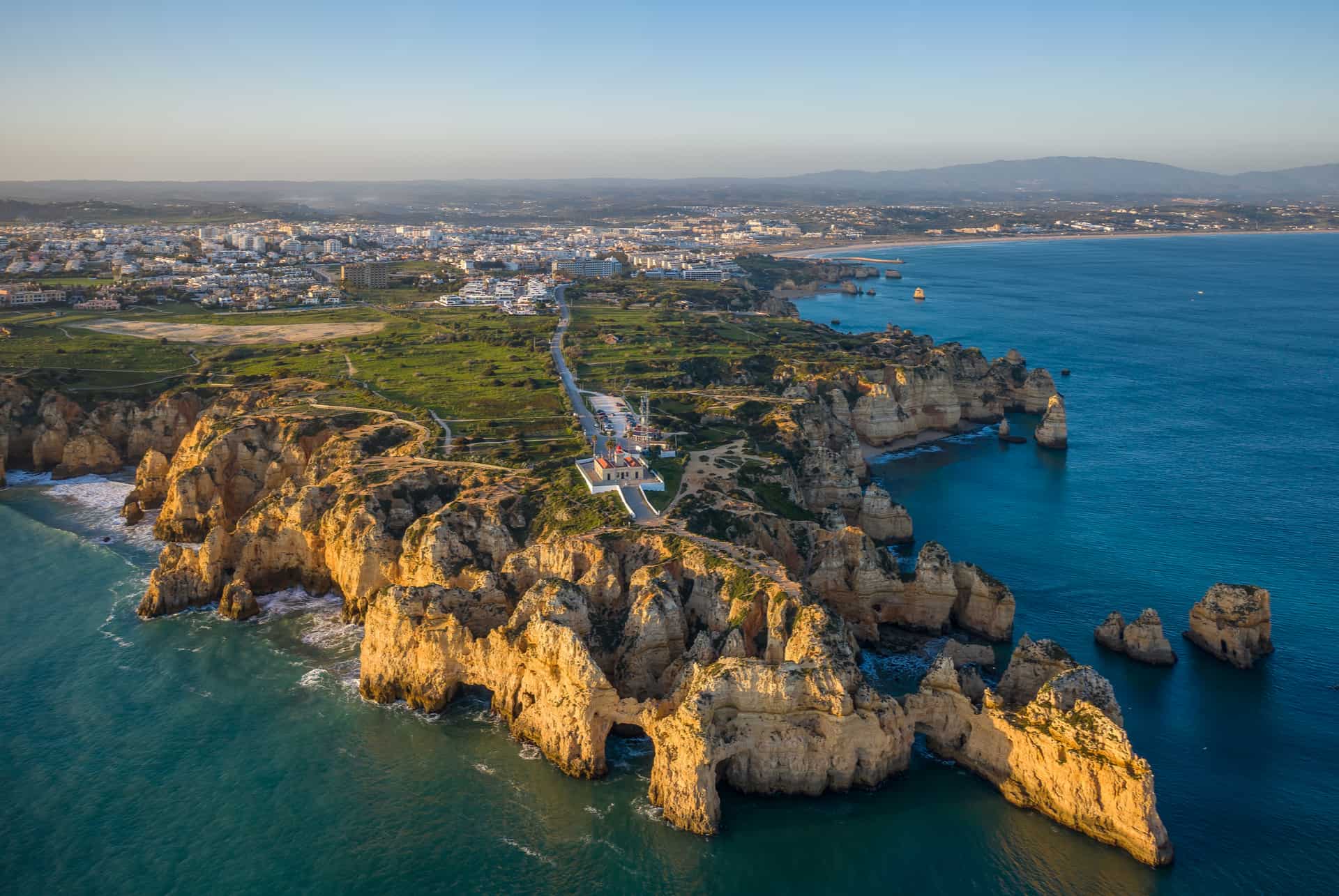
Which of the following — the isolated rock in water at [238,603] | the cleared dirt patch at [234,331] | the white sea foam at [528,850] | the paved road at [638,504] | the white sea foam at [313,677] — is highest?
the cleared dirt patch at [234,331]

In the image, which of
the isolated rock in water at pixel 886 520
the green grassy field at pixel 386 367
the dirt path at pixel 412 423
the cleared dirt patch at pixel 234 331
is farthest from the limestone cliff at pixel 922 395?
the cleared dirt patch at pixel 234 331

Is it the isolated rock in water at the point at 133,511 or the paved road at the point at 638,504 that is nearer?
the paved road at the point at 638,504

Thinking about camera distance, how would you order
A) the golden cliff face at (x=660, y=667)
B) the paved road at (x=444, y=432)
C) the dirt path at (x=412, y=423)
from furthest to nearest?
the paved road at (x=444, y=432), the dirt path at (x=412, y=423), the golden cliff face at (x=660, y=667)

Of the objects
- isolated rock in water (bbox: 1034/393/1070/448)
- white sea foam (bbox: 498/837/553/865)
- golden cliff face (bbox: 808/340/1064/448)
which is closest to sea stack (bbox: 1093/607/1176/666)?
white sea foam (bbox: 498/837/553/865)

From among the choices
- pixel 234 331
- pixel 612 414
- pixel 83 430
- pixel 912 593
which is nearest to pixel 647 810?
pixel 912 593

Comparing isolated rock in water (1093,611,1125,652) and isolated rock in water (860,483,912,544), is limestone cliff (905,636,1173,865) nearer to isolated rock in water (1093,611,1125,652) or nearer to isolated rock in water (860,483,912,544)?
isolated rock in water (1093,611,1125,652)

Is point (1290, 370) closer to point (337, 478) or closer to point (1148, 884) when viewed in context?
point (1148, 884)

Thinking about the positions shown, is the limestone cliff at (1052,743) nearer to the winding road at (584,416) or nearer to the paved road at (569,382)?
the winding road at (584,416)
